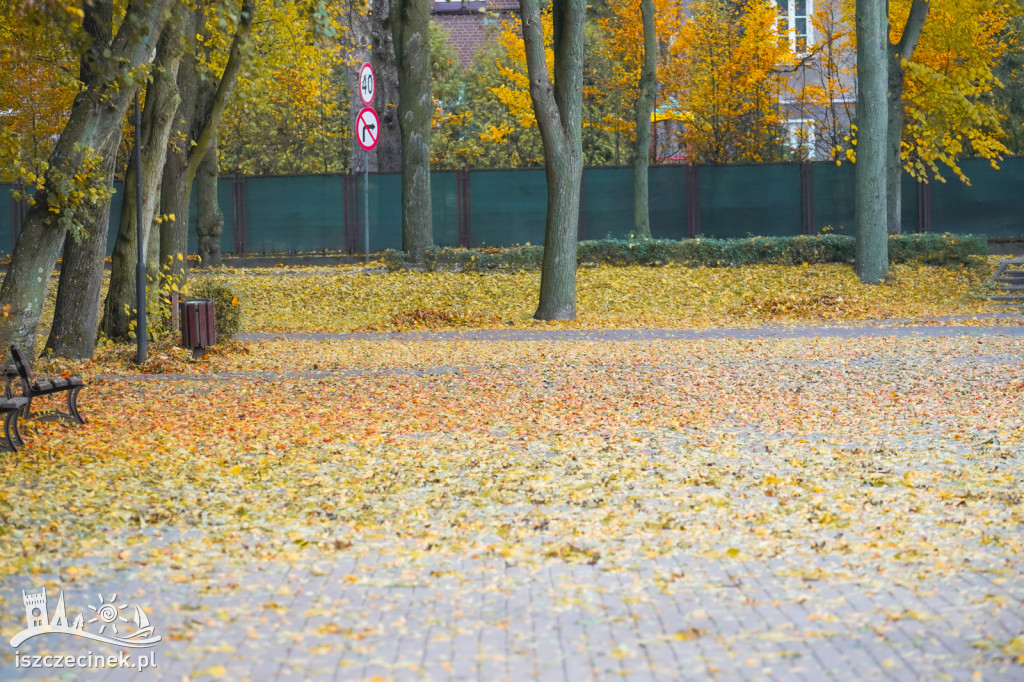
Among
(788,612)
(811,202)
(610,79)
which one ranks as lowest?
(788,612)

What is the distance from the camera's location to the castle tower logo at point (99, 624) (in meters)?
5.07

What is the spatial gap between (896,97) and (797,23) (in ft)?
41.2

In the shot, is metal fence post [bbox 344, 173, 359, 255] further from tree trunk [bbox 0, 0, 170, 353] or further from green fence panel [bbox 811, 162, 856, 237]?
tree trunk [bbox 0, 0, 170, 353]

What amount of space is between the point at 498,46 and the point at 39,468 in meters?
37.8

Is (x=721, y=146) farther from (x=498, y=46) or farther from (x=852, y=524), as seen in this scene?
(x=852, y=524)

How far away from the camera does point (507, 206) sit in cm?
3189

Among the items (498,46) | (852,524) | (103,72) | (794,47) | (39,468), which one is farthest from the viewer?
(498,46)

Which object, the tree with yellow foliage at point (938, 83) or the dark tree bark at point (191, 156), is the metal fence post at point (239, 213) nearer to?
the dark tree bark at point (191, 156)

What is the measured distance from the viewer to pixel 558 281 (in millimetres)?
20750

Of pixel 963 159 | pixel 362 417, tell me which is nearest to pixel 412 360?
pixel 362 417

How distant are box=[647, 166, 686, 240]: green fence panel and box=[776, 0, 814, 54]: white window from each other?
257 inches

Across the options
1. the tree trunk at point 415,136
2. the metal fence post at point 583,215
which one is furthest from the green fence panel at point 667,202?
the tree trunk at point 415,136

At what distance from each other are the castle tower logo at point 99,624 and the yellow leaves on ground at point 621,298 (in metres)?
15.1

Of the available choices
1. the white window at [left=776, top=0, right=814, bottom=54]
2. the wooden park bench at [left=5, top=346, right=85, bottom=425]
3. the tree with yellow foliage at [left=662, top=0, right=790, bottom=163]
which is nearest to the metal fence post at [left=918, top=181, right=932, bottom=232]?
the tree with yellow foliage at [left=662, top=0, right=790, bottom=163]
